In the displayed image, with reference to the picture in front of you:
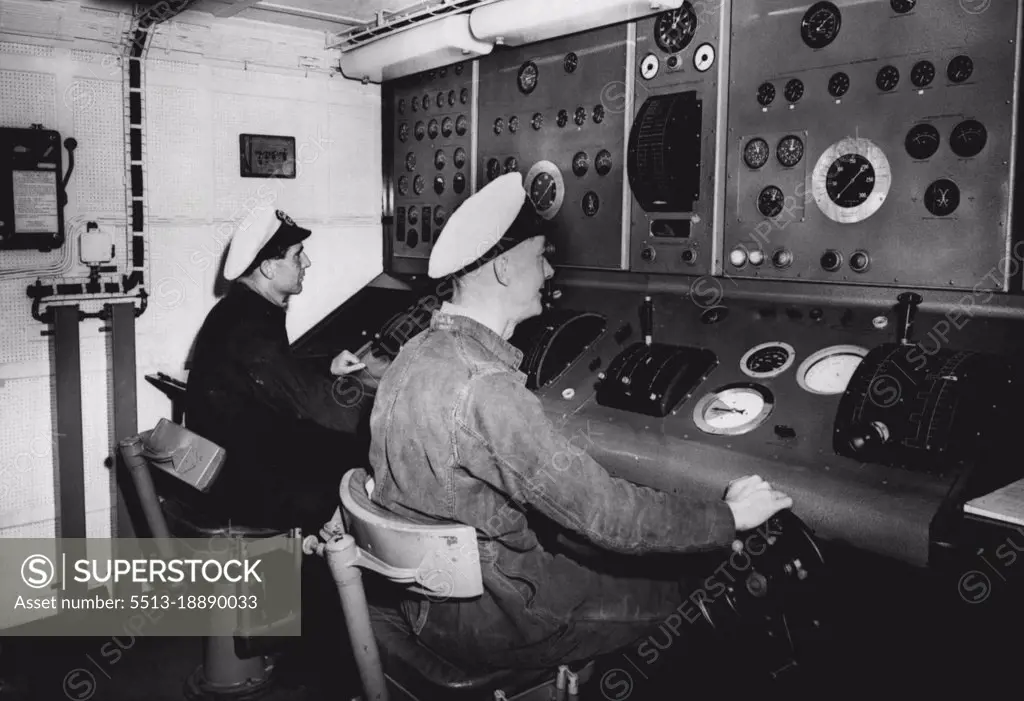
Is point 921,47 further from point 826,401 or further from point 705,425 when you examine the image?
point 705,425

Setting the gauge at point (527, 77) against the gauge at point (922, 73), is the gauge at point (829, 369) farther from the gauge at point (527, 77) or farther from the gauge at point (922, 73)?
the gauge at point (527, 77)

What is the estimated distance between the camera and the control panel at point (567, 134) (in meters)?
2.95

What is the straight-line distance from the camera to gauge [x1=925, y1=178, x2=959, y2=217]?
2084mm

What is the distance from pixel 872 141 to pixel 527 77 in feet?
4.87

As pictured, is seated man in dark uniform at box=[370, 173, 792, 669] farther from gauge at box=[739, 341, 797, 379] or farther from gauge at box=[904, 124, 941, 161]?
gauge at box=[904, 124, 941, 161]

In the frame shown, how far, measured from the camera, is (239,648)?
2615 millimetres

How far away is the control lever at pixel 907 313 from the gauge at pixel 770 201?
502mm

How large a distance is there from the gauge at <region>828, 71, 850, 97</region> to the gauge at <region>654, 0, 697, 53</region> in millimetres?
551

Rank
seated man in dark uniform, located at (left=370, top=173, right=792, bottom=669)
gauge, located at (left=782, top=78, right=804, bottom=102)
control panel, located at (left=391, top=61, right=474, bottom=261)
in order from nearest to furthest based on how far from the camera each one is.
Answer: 1. seated man in dark uniform, located at (left=370, top=173, right=792, bottom=669)
2. gauge, located at (left=782, top=78, right=804, bottom=102)
3. control panel, located at (left=391, top=61, right=474, bottom=261)

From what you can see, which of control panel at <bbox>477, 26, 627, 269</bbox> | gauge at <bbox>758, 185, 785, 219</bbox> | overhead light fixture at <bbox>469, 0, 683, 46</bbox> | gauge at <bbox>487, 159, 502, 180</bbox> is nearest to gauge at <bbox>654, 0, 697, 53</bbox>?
overhead light fixture at <bbox>469, 0, 683, 46</bbox>

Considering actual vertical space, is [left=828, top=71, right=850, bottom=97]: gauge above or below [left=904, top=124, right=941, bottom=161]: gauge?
above

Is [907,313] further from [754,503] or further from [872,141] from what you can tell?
[754,503]

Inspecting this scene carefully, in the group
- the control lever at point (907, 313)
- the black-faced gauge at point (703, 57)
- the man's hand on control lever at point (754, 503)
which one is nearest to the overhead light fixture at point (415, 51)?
the black-faced gauge at point (703, 57)

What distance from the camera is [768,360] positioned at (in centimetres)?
232
